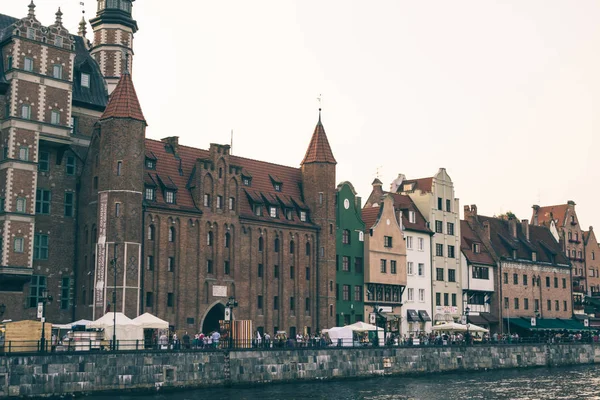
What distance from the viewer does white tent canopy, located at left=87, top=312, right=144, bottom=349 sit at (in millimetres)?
63656

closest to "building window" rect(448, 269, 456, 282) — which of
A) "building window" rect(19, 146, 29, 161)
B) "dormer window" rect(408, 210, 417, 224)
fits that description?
"dormer window" rect(408, 210, 417, 224)

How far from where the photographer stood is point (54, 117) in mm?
75062

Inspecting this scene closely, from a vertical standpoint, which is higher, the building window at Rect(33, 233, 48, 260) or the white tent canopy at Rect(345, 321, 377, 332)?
the building window at Rect(33, 233, 48, 260)

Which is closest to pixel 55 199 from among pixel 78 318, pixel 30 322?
pixel 78 318

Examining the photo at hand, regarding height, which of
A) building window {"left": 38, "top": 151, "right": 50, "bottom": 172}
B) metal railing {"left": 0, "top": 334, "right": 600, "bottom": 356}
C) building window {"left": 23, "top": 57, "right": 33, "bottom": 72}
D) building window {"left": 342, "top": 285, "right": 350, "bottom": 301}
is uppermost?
building window {"left": 23, "top": 57, "right": 33, "bottom": 72}

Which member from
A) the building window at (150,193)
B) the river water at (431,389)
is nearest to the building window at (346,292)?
the river water at (431,389)

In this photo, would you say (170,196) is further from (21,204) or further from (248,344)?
(248,344)

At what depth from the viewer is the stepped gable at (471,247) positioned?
10806 cm

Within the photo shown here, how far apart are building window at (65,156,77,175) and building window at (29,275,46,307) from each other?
9.61 m

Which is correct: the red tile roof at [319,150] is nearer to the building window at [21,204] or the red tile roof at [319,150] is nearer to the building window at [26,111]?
the building window at [26,111]

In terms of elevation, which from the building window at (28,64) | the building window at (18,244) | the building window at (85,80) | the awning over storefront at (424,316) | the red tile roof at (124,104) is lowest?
the awning over storefront at (424,316)

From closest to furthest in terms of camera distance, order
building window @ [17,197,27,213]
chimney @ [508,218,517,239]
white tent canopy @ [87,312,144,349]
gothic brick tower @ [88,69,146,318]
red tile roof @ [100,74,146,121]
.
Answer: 1. white tent canopy @ [87,312,144,349]
2. building window @ [17,197,27,213]
3. gothic brick tower @ [88,69,146,318]
4. red tile roof @ [100,74,146,121]
5. chimney @ [508,218,517,239]

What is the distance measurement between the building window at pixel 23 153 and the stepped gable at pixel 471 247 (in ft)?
182

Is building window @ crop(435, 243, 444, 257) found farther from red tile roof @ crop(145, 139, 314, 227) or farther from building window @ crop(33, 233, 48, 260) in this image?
building window @ crop(33, 233, 48, 260)
